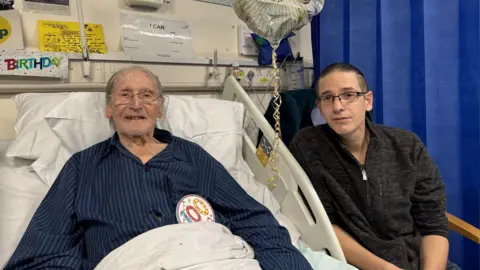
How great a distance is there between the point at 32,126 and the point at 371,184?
123 cm

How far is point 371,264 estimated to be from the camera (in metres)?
1.37

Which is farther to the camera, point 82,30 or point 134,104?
point 82,30

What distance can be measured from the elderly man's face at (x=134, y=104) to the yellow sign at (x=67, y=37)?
1.31 feet

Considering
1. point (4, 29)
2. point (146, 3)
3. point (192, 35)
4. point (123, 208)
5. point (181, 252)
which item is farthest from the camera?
point (192, 35)

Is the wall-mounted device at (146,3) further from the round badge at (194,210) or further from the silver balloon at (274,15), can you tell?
the round badge at (194,210)

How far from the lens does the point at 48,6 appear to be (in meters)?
1.73

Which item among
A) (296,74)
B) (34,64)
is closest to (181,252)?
(34,64)

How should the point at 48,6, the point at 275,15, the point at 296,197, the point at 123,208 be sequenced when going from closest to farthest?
the point at 123,208 < the point at 275,15 < the point at 296,197 < the point at 48,6

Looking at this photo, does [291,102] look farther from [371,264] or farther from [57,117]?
[57,117]

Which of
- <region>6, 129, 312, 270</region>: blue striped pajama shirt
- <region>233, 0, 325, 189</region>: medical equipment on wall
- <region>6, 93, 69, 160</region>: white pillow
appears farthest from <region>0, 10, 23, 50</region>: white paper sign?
<region>233, 0, 325, 189</region>: medical equipment on wall

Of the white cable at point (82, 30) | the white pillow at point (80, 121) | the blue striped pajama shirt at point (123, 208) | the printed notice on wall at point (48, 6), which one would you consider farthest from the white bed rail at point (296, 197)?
the printed notice on wall at point (48, 6)

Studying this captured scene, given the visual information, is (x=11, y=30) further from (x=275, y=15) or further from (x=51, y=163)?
(x=275, y=15)

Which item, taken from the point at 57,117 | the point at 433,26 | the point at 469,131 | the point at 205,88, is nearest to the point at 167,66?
the point at 205,88

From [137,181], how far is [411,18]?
1.36 meters
